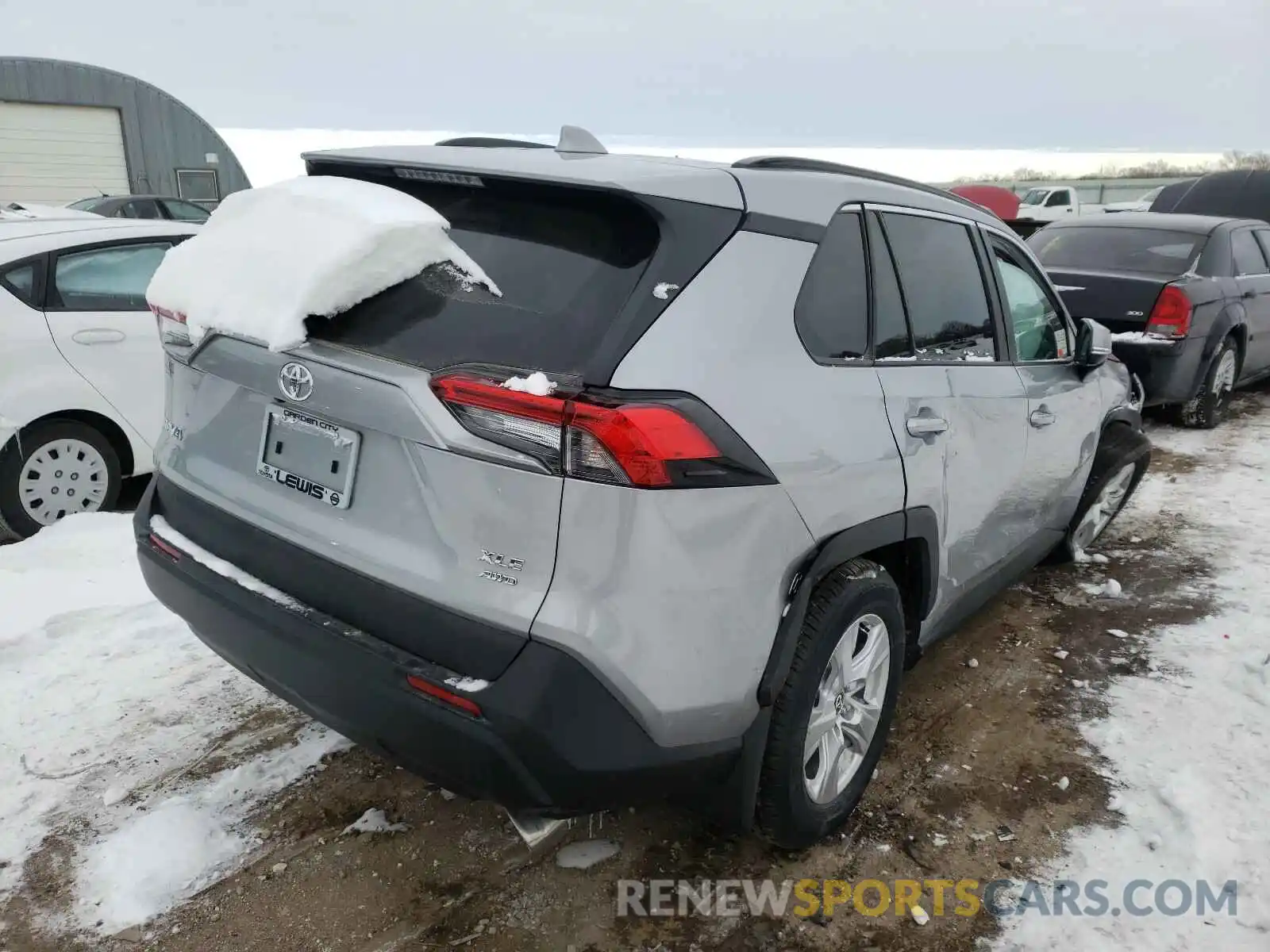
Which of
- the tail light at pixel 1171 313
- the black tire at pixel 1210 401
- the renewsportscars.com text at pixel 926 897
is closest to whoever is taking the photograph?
the renewsportscars.com text at pixel 926 897

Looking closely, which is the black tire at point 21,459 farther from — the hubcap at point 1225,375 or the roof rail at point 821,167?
the hubcap at point 1225,375

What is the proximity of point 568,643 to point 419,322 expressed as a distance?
31.1 inches

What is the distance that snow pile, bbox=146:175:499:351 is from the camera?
2.08 m

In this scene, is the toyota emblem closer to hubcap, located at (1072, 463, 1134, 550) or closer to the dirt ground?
the dirt ground

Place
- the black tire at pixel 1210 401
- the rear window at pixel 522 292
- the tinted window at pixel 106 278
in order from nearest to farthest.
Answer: the rear window at pixel 522 292 → the tinted window at pixel 106 278 → the black tire at pixel 1210 401

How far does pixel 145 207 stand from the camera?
649 inches

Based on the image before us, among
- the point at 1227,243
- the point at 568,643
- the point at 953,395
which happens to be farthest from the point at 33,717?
the point at 1227,243

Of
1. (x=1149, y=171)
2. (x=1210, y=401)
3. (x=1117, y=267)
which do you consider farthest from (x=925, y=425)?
(x=1149, y=171)

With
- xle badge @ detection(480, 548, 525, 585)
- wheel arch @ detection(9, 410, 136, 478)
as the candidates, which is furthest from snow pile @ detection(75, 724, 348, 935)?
wheel arch @ detection(9, 410, 136, 478)

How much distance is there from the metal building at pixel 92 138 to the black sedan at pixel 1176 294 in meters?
21.4

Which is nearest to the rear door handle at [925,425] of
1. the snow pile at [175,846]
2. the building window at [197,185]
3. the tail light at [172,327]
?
the tail light at [172,327]

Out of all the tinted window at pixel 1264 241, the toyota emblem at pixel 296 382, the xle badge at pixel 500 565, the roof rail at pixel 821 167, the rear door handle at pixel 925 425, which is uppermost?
the roof rail at pixel 821 167

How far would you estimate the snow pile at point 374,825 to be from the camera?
8.80 feet

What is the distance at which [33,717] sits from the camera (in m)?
3.17
